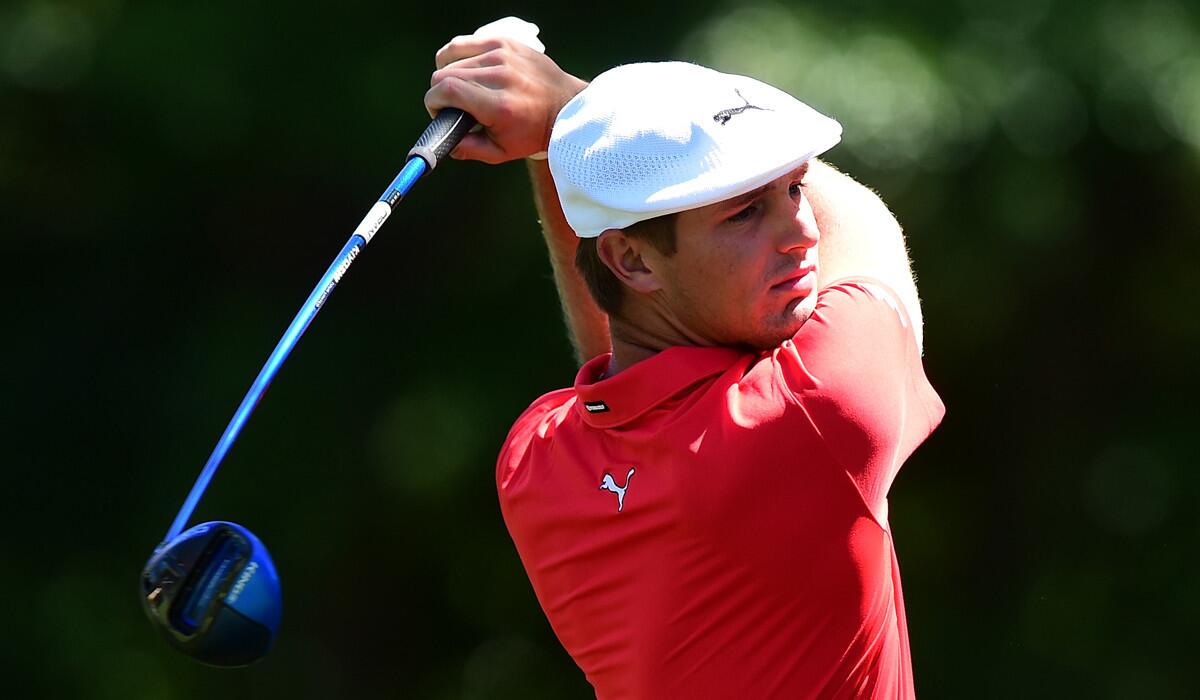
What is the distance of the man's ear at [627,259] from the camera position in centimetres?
209

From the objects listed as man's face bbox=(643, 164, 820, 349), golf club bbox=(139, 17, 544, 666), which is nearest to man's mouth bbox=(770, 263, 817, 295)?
man's face bbox=(643, 164, 820, 349)

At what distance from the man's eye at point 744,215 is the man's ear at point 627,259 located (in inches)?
5.0

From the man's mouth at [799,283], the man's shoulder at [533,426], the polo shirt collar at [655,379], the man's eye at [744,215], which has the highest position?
the man's eye at [744,215]

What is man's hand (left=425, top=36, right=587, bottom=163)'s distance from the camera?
2354 mm

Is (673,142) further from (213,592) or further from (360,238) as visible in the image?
(213,592)

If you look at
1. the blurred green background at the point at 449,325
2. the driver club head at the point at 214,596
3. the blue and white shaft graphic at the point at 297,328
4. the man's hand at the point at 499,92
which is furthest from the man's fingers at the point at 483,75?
the blurred green background at the point at 449,325

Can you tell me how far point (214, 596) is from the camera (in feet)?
6.52

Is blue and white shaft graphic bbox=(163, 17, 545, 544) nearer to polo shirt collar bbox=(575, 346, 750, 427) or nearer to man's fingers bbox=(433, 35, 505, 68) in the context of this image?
man's fingers bbox=(433, 35, 505, 68)

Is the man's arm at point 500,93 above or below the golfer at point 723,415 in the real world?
above

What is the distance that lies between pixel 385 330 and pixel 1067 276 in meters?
2.13

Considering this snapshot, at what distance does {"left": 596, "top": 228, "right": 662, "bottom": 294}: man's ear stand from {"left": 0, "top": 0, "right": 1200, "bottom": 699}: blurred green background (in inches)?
96.0

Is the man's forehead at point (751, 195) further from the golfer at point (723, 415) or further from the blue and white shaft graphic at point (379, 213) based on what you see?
the blue and white shaft graphic at point (379, 213)

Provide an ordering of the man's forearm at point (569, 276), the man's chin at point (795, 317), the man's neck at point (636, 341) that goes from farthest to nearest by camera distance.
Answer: the man's forearm at point (569, 276)
the man's neck at point (636, 341)
the man's chin at point (795, 317)

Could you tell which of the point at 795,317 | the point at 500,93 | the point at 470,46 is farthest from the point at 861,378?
the point at 470,46
